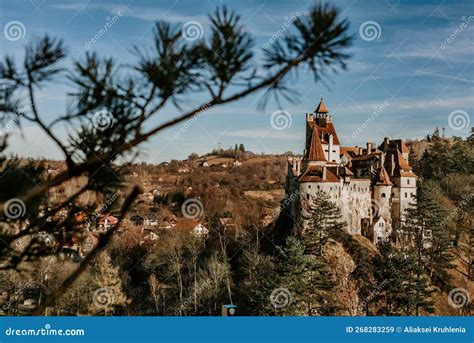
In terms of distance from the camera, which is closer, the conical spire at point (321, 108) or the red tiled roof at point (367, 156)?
the red tiled roof at point (367, 156)

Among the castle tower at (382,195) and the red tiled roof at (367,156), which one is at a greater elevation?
the red tiled roof at (367,156)

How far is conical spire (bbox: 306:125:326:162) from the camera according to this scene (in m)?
21.9

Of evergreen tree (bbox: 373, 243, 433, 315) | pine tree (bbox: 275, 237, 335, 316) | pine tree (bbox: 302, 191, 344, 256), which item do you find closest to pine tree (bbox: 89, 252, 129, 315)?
pine tree (bbox: 275, 237, 335, 316)

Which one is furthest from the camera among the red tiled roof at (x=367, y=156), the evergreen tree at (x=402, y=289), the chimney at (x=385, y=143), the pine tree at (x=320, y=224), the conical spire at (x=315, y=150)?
the chimney at (x=385, y=143)

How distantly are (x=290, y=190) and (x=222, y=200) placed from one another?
14430mm

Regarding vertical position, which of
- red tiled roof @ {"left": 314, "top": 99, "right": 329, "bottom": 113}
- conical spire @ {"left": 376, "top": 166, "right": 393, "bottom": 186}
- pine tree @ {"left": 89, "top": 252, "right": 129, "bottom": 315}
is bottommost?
pine tree @ {"left": 89, "top": 252, "right": 129, "bottom": 315}

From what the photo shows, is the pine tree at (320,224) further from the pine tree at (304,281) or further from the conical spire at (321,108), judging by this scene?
the conical spire at (321,108)

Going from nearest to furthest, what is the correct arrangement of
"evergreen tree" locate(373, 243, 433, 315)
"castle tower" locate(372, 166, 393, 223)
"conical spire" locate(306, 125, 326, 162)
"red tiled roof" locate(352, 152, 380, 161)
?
"evergreen tree" locate(373, 243, 433, 315), "conical spire" locate(306, 125, 326, 162), "castle tower" locate(372, 166, 393, 223), "red tiled roof" locate(352, 152, 380, 161)

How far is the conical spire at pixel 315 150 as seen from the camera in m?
21.9

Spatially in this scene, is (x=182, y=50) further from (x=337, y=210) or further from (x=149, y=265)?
(x=149, y=265)

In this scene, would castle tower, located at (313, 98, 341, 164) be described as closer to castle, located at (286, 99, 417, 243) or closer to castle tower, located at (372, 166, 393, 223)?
castle, located at (286, 99, 417, 243)

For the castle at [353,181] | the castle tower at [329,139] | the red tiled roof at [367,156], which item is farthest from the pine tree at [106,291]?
the red tiled roof at [367,156]

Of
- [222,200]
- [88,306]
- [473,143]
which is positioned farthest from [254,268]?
[473,143]

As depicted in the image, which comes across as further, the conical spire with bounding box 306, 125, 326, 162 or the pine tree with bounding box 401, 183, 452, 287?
the conical spire with bounding box 306, 125, 326, 162
